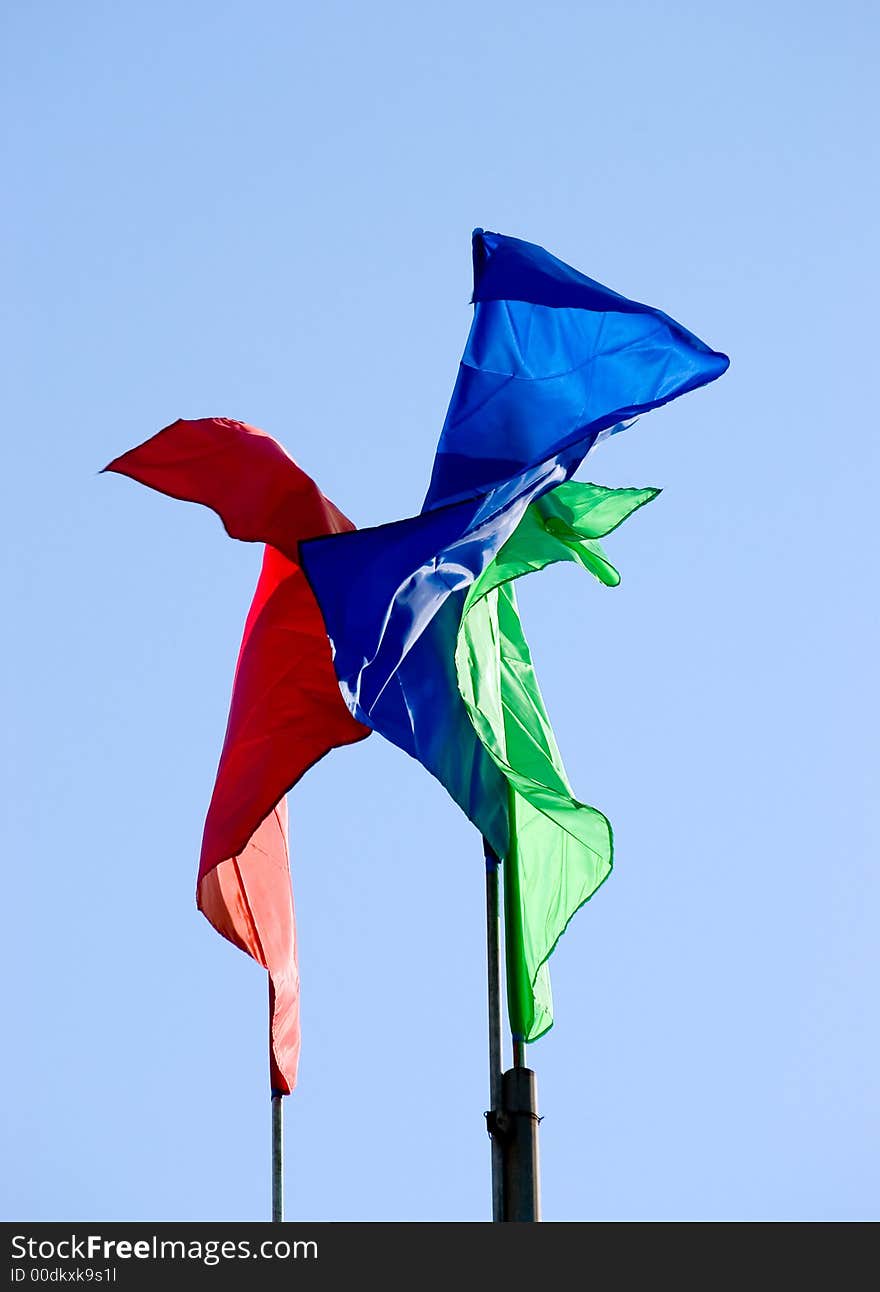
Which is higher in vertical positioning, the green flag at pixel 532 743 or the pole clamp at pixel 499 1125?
the green flag at pixel 532 743

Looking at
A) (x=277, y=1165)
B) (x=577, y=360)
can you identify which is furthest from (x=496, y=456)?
(x=277, y=1165)

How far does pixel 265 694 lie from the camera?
1903cm

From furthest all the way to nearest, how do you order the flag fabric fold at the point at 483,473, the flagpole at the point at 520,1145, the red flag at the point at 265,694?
the red flag at the point at 265,694
the flag fabric fold at the point at 483,473
the flagpole at the point at 520,1145

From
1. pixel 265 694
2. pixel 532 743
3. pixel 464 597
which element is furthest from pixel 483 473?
pixel 265 694

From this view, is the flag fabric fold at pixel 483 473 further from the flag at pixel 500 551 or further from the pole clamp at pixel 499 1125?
the pole clamp at pixel 499 1125

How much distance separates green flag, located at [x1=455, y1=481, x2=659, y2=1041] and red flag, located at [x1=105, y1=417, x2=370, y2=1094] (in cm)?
114

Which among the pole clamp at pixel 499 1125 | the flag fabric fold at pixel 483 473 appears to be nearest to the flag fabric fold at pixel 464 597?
the flag fabric fold at pixel 483 473

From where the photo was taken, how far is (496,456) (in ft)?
59.9

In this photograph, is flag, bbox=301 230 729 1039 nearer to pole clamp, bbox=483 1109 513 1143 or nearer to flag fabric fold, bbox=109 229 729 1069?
flag fabric fold, bbox=109 229 729 1069

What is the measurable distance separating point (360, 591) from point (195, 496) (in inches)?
104

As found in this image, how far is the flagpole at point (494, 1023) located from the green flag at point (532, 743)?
0.28 ft

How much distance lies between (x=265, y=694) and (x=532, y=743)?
1.99 metres

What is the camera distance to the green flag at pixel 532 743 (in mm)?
17047
